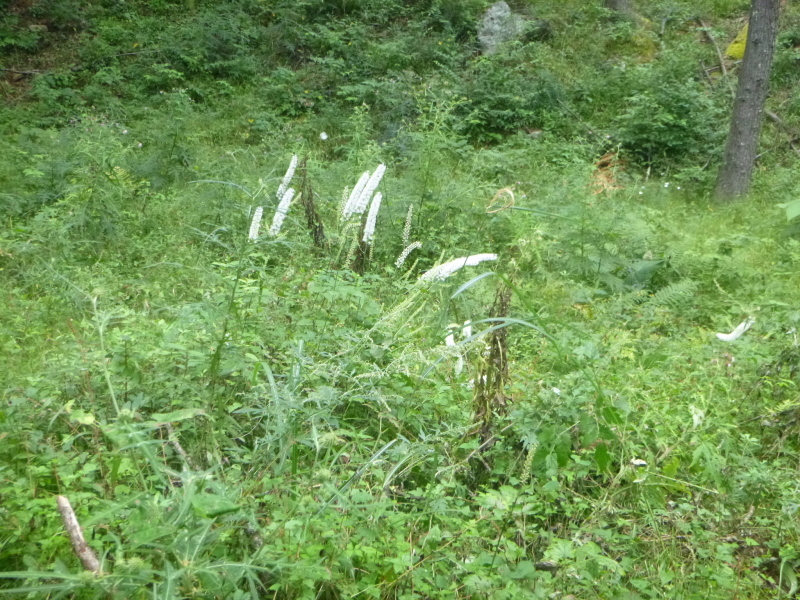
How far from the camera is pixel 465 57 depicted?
11.2 metres

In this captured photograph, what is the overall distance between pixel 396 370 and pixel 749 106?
7.11m

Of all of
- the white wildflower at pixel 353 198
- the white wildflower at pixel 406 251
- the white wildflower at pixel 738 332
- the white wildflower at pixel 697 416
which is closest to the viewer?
the white wildflower at pixel 697 416

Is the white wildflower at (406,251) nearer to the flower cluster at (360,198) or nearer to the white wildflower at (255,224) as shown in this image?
the flower cluster at (360,198)

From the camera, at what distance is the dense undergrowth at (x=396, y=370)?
6.79 feet

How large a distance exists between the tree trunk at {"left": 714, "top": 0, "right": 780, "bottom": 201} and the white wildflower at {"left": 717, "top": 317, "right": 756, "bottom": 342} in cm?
417

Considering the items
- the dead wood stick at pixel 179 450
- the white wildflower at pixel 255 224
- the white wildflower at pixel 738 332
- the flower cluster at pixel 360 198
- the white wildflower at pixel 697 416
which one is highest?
the white wildflower at pixel 255 224

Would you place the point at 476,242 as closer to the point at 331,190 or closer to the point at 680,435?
the point at 331,190

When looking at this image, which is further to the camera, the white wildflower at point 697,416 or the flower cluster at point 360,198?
the flower cluster at point 360,198

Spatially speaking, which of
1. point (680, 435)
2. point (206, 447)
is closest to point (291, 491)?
point (206, 447)

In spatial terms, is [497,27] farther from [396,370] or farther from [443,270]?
[396,370]

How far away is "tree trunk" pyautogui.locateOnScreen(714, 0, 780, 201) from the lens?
26.1ft

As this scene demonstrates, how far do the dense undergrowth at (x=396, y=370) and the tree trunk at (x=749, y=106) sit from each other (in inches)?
15.2

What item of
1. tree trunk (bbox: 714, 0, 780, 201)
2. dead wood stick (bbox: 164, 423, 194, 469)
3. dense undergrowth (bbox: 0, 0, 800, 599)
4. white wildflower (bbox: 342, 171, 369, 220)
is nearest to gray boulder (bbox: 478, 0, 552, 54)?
dense undergrowth (bbox: 0, 0, 800, 599)

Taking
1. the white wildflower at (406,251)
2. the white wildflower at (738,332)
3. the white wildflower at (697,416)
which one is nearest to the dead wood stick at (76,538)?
the white wildflower at (406,251)
